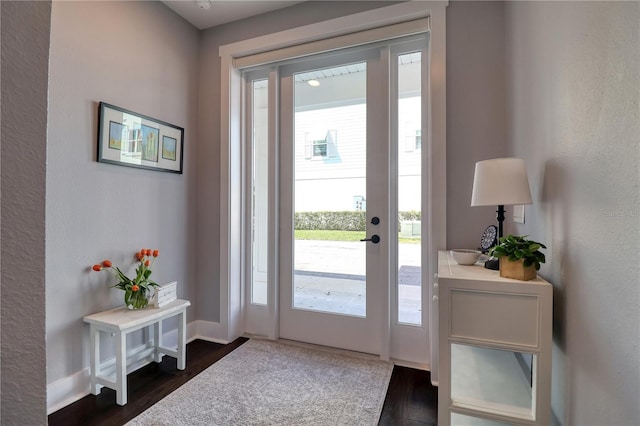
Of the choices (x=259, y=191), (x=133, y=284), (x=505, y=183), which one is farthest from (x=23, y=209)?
(x=259, y=191)

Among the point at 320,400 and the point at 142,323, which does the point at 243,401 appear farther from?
the point at 142,323

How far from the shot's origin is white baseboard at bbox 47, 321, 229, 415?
1710 mm

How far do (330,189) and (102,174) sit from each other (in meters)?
1.59

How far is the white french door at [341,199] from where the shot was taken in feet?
7.42

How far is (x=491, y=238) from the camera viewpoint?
1781mm

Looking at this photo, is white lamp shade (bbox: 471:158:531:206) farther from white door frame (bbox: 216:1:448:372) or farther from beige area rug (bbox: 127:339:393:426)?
beige area rug (bbox: 127:339:393:426)

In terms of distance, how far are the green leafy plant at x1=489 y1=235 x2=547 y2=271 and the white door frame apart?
79 centimetres

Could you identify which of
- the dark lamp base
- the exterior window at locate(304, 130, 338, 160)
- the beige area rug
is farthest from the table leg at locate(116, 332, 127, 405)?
the dark lamp base

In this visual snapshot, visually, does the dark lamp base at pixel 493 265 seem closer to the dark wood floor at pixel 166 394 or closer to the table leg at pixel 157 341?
the dark wood floor at pixel 166 394

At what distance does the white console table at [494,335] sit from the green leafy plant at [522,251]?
81mm

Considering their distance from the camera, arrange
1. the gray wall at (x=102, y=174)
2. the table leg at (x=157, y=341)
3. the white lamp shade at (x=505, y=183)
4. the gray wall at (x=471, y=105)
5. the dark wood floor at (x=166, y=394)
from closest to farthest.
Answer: the white lamp shade at (x=505, y=183) < the dark wood floor at (x=166, y=394) < the gray wall at (x=102, y=174) < the gray wall at (x=471, y=105) < the table leg at (x=157, y=341)

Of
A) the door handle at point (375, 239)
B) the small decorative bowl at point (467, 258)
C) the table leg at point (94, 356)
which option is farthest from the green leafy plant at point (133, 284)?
the small decorative bowl at point (467, 258)

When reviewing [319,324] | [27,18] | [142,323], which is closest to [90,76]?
[142,323]

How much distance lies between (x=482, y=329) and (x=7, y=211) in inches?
55.2
